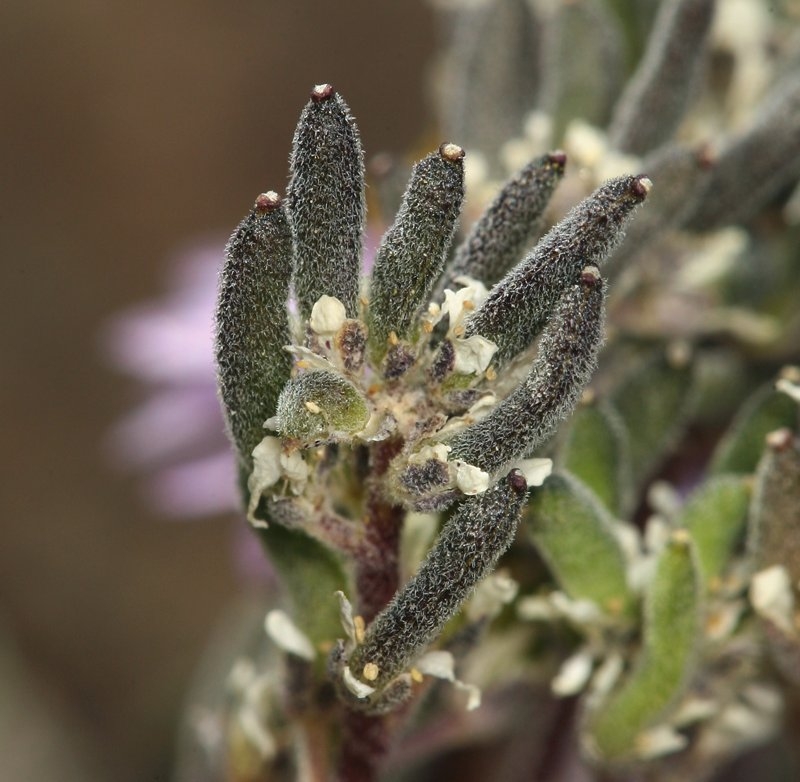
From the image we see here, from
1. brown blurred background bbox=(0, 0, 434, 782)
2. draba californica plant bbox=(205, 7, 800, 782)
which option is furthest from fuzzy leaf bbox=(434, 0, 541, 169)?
brown blurred background bbox=(0, 0, 434, 782)

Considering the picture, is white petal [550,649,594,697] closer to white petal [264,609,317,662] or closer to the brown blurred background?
white petal [264,609,317,662]

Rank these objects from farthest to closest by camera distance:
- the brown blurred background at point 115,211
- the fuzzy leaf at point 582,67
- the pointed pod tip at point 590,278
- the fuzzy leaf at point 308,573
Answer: the brown blurred background at point 115,211 < the fuzzy leaf at point 582,67 < the fuzzy leaf at point 308,573 < the pointed pod tip at point 590,278

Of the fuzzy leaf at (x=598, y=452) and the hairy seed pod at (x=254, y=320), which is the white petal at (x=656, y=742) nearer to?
the fuzzy leaf at (x=598, y=452)

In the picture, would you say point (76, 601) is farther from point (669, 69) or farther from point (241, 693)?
point (669, 69)

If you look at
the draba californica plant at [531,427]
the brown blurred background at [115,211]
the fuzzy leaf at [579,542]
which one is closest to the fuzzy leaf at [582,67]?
the draba californica plant at [531,427]

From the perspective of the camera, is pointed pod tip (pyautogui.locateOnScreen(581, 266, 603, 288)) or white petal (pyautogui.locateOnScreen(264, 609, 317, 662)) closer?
pointed pod tip (pyautogui.locateOnScreen(581, 266, 603, 288))

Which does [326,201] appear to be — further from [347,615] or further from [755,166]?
[755,166]

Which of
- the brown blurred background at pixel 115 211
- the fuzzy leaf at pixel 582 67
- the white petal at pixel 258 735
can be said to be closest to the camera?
the white petal at pixel 258 735

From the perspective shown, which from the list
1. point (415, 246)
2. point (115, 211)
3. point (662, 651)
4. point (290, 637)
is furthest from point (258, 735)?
point (115, 211)
